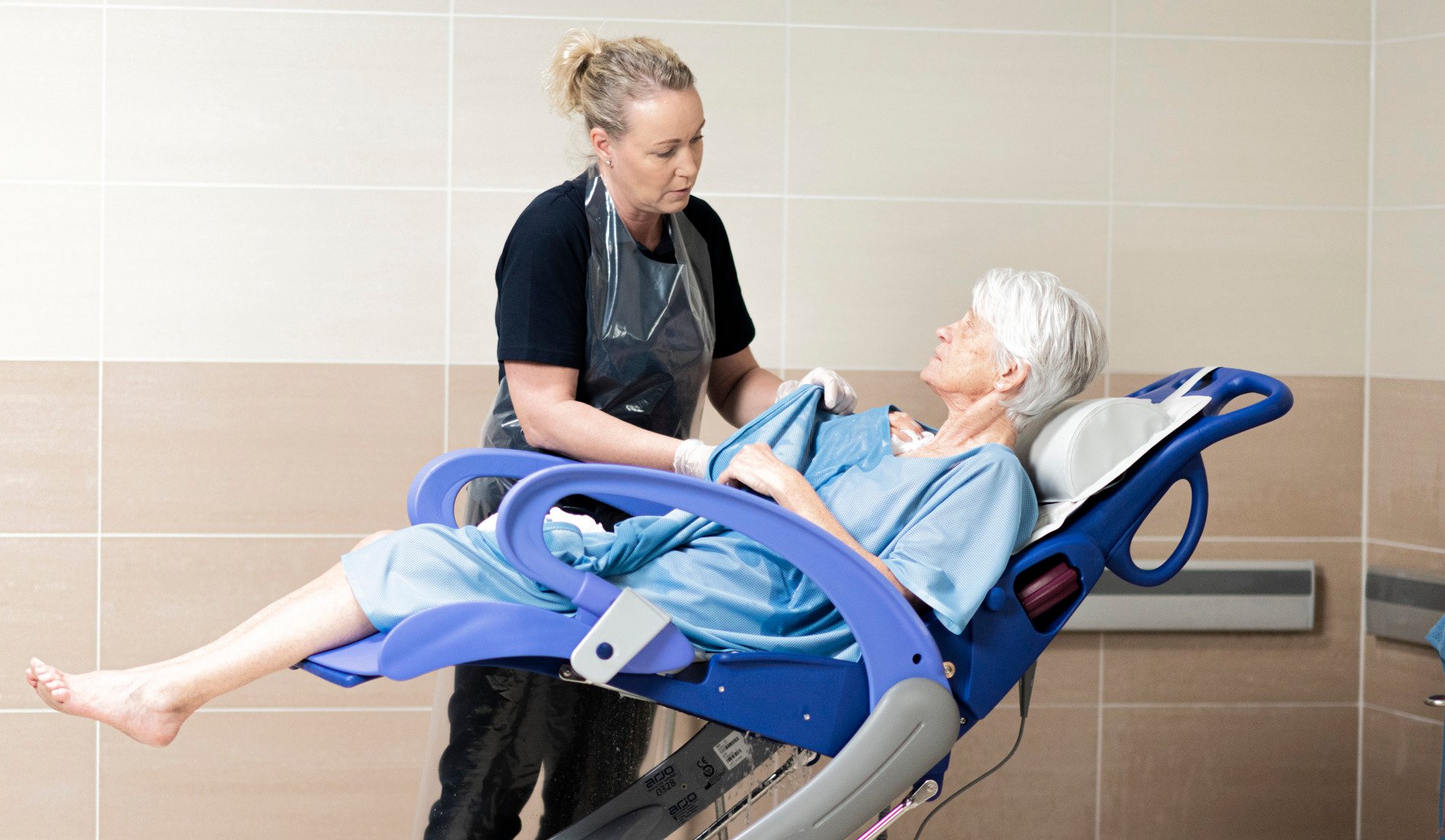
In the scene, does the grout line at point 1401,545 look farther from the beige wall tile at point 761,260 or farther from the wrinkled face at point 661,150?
the wrinkled face at point 661,150

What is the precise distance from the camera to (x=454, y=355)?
8.12ft

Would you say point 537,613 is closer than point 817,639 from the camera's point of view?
Yes

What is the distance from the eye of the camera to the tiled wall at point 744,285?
241cm

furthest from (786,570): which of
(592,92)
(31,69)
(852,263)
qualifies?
(31,69)

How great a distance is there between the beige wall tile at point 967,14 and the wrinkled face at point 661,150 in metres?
0.87

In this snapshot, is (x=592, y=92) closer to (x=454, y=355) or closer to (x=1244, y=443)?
(x=454, y=355)

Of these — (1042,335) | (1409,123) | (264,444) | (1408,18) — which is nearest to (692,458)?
(1042,335)

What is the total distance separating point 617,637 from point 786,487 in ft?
1.11

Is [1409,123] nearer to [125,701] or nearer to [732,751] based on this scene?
[732,751]

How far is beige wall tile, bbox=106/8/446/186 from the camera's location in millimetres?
2395

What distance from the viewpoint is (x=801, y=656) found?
1.35 meters

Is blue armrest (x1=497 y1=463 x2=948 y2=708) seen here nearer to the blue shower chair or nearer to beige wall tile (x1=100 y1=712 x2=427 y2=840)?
the blue shower chair

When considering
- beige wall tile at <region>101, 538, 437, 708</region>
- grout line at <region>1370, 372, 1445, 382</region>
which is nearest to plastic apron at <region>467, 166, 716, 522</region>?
beige wall tile at <region>101, 538, 437, 708</region>

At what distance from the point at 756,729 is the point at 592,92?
972 millimetres
